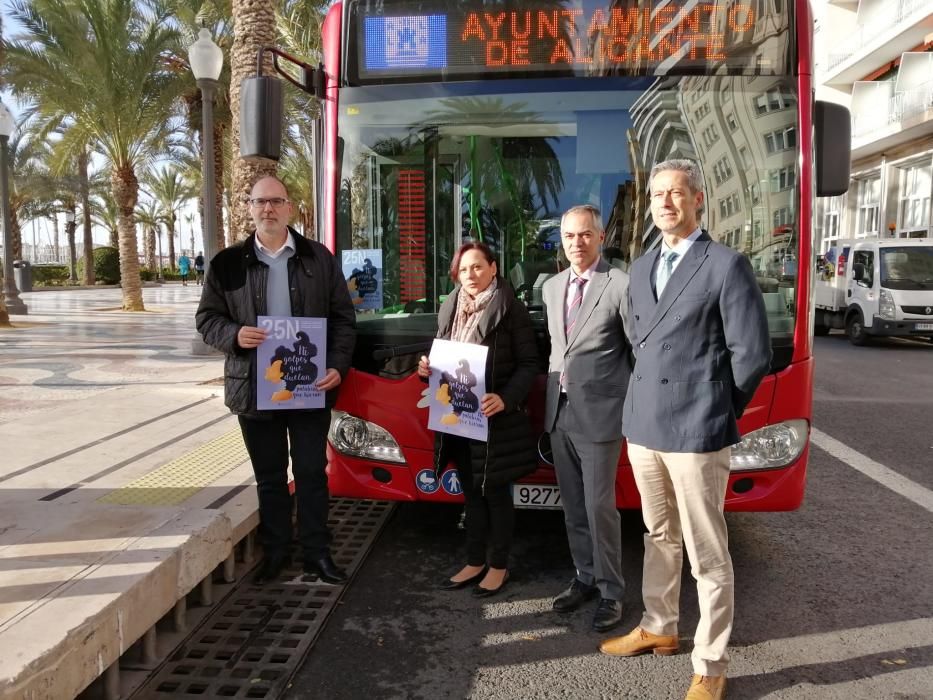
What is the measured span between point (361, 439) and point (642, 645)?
1659mm

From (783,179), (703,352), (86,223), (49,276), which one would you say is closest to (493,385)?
(703,352)

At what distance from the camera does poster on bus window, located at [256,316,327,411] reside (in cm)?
357

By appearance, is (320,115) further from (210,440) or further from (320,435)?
(210,440)

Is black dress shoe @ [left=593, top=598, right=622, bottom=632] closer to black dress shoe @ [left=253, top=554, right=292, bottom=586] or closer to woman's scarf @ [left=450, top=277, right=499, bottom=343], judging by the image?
woman's scarf @ [left=450, top=277, right=499, bottom=343]

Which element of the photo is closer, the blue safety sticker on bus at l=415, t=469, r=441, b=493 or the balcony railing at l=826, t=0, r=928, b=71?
the blue safety sticker on bus at l=415, t=469, r=441, b=493

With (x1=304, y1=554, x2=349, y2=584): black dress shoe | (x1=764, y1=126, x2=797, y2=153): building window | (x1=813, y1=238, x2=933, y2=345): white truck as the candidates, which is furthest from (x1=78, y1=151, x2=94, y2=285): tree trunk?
(x1=764, y1=126, x2=797, y2=153): building window

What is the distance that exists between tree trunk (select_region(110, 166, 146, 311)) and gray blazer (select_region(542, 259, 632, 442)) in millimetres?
20244

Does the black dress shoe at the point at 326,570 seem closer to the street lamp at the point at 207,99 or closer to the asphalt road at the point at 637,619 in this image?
the asphalt road at the point at 637,619

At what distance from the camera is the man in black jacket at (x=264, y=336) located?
3.61 meters

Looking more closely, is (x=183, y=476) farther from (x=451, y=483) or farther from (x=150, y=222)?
(x=150, y=222)

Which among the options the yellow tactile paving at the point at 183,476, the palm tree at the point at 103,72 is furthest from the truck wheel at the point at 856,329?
the palm tree at the point at 103,72

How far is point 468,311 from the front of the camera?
355 cm

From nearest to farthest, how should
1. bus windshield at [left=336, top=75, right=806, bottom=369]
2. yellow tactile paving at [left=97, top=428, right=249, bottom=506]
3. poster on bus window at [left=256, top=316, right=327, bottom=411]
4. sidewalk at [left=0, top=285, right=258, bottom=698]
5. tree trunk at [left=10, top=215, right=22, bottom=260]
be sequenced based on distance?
sidewalk at [left=0, top=285, right=258, bottom=698] < poster on bus window at [left=256, top=316, right=327, bottom=411] < bus windshield at [left=336, top=75, right=806, bottom=369] < yellow tactile paving at [left=97, top=428, right=249, bottom=506] < tree trunk at [left=10, top=215, right=22, bottom=260]

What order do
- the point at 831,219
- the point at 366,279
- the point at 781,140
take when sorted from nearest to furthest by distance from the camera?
the point at 781,140 → the point at 366,279 → the point at 831,219
